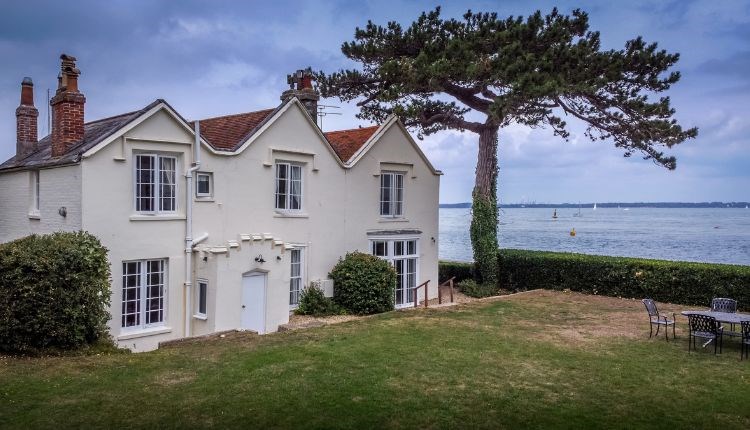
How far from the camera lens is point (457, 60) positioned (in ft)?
82.3

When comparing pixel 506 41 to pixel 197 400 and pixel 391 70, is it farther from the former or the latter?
pixel 197 400

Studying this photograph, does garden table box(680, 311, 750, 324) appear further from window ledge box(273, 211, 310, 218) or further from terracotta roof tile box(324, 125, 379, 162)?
terracotta roof tile box(324, 125, 379, 162)

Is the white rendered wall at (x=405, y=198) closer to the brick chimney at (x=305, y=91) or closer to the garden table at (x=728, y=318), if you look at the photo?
the brick chimney at (x=305, y=91)

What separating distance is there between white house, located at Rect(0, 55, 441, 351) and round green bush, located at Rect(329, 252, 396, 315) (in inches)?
32.3

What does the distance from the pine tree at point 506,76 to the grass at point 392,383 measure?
11.6 m

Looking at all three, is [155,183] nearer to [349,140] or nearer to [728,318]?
[349,140]

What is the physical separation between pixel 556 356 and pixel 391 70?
1562 centimetres

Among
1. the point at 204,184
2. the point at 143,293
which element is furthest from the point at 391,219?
the point at 143,293

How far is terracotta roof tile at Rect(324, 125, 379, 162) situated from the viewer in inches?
955

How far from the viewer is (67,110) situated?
1800 cm

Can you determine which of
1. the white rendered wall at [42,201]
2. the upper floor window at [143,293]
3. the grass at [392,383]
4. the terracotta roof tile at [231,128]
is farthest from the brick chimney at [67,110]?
the grass at [392,383]

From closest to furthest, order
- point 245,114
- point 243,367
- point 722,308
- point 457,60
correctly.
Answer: point 243,367 < point 722,308 < point 245,114 < point 457,60

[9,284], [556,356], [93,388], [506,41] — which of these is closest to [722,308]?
[556,356]

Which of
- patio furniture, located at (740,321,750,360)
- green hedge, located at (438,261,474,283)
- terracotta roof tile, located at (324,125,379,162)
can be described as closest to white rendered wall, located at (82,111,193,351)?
terracotta roof tile, located at (324,125,379,162)
